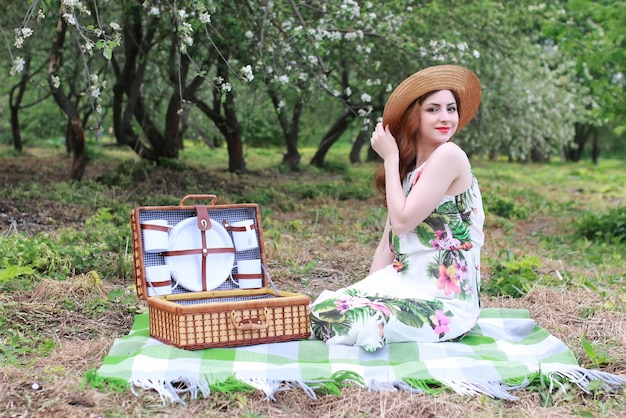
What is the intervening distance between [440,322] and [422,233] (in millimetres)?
442

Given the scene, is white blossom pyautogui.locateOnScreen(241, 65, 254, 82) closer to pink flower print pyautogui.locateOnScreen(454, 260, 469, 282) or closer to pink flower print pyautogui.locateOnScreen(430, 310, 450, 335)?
pink flower print pyautogui.locateOnScreen(454, 260, 469, 282)

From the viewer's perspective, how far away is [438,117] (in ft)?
12.0

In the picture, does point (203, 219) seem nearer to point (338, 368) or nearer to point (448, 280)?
point (338, 368)

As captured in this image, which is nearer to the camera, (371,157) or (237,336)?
(237,336)

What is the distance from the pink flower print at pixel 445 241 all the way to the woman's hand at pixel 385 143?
0.43 metres

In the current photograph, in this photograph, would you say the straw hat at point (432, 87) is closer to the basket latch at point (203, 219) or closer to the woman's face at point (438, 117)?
the woman's face at point (438, 117)

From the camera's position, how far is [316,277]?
17.6ft

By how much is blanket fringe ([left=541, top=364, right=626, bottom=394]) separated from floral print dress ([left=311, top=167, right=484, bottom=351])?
52 centimetres

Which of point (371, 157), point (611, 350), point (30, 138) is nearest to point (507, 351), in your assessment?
point (611, 350)

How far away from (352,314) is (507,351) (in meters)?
0.76

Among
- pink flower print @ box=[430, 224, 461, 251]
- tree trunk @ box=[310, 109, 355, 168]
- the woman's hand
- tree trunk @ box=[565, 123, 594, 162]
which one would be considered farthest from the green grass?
tree trunk @ box=[565, 123, 594, 162]

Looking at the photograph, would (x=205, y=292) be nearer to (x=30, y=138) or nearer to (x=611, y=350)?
(x=611, y=350)

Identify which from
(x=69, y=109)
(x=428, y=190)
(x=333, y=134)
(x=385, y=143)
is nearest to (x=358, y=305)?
(x=428, y=190)

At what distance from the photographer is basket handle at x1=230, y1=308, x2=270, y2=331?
133 inches
